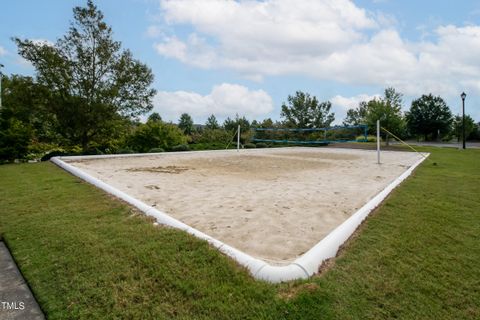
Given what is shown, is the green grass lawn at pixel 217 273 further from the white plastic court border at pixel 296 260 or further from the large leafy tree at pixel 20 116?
the large leafy tree at pixel 20 116

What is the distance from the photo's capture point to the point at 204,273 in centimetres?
212

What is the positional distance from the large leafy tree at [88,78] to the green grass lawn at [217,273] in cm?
843

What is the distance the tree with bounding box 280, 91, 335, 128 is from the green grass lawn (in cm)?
2773

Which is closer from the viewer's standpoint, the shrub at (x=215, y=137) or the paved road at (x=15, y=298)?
the paved road at (x=15, y=298)

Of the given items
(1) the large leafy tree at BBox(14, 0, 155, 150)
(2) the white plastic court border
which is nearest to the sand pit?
(2) the white plastic court border

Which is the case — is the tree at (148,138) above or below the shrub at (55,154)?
above

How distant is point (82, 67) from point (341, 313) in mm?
Result: 12493

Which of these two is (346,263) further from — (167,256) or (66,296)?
(66,296)

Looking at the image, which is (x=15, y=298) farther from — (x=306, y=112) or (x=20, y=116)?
(x=306, y=112)

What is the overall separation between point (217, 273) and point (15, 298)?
4.71 ft

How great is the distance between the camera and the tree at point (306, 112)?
100ft

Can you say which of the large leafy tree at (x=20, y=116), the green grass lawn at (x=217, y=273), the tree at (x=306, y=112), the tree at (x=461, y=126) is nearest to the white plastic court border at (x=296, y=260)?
the green grass lawn at (x=217, y=273)

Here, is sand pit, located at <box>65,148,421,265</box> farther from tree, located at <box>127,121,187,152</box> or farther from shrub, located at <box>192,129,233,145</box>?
shrub, located at <box>192,129,233,145</box>

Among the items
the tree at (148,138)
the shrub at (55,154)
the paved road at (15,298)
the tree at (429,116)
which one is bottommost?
the paved road at (15,298)
